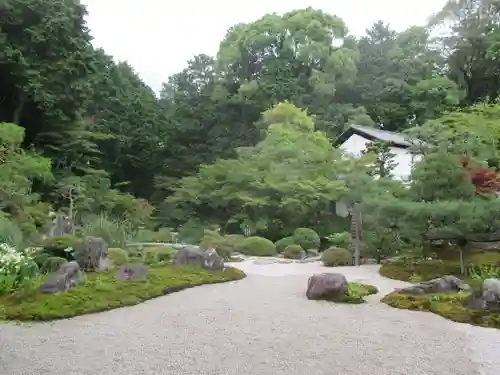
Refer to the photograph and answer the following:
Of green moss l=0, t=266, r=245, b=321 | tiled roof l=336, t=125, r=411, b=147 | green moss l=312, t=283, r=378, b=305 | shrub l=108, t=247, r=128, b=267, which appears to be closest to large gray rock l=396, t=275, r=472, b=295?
green moss l=312, t=283, r=378, b=305

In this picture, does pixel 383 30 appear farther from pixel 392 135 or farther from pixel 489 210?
pixel 489 210

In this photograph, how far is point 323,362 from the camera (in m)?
4.30

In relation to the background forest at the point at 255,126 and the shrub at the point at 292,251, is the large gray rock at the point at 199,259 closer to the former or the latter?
the background forest at the point at 255,126

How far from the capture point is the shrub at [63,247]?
8516mm

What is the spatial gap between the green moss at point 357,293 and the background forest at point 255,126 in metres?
1.80

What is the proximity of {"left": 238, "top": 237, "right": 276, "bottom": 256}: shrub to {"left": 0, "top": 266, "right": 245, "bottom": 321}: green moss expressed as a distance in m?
4.56

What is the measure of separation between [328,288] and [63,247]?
4.36 m

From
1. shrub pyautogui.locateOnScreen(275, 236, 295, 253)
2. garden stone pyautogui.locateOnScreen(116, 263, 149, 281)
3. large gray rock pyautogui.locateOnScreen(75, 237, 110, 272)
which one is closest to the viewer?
garden stone pyautogui.locateOnScreen(116, 263, 149, 281)

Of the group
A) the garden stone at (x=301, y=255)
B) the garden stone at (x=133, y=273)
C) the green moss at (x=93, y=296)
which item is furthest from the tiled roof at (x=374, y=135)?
the garden stone at (x=133, y=273)

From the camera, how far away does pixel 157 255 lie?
10.8 m

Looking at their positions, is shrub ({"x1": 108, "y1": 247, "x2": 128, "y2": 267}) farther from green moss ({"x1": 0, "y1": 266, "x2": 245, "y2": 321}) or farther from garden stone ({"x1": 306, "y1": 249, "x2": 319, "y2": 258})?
garden stone ({"x1": 306, "y1": 249, "x2": 319, "y2": 258})

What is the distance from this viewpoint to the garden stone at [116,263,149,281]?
7.78 meters

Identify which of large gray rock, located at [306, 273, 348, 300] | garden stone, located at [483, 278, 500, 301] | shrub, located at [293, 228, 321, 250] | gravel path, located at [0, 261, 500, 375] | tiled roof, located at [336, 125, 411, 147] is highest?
tiled roof, located at [336, 125, 411, 147]

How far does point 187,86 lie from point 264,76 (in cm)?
402
